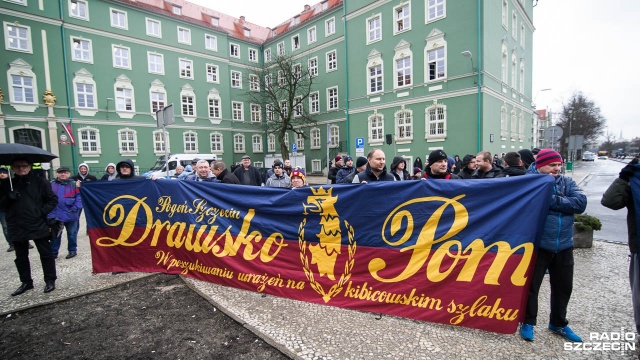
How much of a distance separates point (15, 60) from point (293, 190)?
31.3 m

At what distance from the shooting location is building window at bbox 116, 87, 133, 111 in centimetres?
2818

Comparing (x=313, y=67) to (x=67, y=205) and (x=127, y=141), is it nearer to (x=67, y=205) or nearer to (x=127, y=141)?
(x=127, y=141)

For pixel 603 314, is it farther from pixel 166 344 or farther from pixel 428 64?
pixel 428 64

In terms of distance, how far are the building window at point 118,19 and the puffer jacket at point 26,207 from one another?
3046cm

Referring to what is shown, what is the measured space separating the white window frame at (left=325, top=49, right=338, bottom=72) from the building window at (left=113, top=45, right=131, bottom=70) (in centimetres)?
1911

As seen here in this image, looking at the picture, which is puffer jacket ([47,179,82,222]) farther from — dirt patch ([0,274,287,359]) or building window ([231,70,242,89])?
building window ([231,70,242,89])

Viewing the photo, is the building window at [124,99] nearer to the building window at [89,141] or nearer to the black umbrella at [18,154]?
the building window at [89,141]

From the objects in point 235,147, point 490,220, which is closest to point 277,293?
point 490,220

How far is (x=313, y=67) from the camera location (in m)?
33.8

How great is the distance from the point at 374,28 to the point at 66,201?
24.4 metres

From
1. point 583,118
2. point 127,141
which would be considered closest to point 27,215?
point 127,141

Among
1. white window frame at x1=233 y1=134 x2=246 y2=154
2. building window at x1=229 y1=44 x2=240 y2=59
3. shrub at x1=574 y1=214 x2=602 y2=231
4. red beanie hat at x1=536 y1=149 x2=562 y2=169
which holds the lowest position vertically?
shrub at x1=574 y1=214 x2=602 y2=231

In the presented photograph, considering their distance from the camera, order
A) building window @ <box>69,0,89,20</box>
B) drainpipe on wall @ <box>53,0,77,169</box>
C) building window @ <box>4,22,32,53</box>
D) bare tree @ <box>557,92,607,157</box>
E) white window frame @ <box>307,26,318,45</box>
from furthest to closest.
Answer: bare tree @ <box>557,92,607,157</box> → white window frame @ <box>307,26,318,45</box> → building window @ <box>69,0,89,20</box> → drainpipe on wall @ <box>53,0,77,169</box> → building window @ <box>4,22,32,53</box>

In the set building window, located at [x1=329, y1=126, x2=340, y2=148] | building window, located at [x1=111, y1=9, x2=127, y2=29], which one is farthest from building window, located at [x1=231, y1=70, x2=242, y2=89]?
building window, located at [x1=329, y1=126, x2=340, y2=148]
